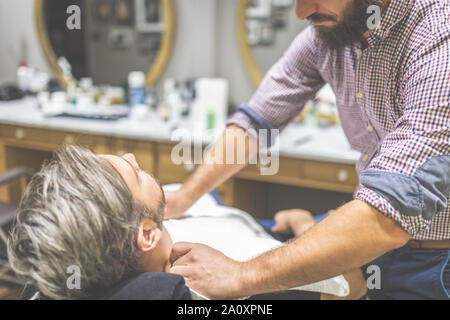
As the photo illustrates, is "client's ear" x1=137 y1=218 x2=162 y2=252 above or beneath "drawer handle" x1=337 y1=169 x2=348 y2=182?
above

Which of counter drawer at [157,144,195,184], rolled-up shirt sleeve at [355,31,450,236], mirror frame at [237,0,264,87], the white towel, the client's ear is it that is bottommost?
counter drawer at [157,144,195,184]

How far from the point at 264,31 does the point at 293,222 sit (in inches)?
58.4

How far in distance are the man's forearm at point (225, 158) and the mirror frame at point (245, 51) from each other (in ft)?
4.27

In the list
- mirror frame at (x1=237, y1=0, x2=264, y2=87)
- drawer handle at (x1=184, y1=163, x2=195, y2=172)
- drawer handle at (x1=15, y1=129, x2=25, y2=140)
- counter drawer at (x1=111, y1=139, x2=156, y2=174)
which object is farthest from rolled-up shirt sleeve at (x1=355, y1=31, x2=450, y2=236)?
drawer handle at (x1=15, y1=129, x2=25, y2=140)

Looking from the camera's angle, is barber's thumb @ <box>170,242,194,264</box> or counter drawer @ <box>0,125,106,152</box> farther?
counter drawer @ <box>0,125,106,152</box>

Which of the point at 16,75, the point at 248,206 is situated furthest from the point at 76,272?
the point at 16,75

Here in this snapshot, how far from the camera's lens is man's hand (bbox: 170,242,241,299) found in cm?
85

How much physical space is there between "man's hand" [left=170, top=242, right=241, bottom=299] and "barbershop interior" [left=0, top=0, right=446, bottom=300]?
5cm

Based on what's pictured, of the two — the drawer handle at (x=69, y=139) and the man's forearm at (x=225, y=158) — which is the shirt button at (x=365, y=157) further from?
the drawer handle at (x=69, y=139)

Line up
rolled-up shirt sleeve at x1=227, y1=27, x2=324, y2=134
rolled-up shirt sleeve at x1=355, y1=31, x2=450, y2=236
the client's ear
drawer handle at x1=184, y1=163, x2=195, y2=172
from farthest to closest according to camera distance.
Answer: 1. drawer handle at x1=184, y1=163, x2=195, y2=172
2. rolled-up shirt sleeve at x1=227, y1=27, x2=324, y2=134
3. the client's ear
4. rolled-up shirt sleeve at x1=355, y1=31, x2=450, y2=236

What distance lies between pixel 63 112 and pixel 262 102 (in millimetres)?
1777

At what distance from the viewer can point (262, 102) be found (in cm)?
138

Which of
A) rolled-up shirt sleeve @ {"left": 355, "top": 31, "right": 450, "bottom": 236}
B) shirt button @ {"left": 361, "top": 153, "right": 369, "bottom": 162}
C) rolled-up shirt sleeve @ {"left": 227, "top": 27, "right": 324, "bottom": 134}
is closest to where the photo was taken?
rolled-up shirt sleeve @ {"left": 355, "top": 31, "right": 450, "bottom": 236}

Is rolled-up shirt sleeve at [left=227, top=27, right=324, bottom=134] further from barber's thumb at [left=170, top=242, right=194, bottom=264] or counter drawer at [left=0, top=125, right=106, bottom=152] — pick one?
counter drawer at [left=0, top=125, right=106, bottom=152]
